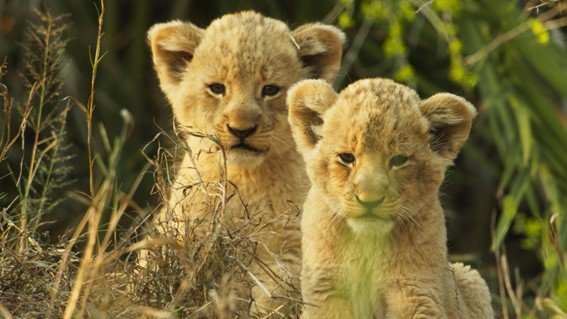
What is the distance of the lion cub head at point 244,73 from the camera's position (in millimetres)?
6195

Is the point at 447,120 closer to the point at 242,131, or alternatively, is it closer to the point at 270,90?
the point at 242,131

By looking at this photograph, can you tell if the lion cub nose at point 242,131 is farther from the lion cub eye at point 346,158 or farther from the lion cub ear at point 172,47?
the lion cub eye at point 346,158

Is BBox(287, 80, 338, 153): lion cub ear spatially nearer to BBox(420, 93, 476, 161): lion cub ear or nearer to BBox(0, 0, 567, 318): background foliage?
BBox(420, 93, 476, 161): lion cub ear

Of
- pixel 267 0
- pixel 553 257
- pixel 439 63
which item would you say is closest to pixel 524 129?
pixel 553 257

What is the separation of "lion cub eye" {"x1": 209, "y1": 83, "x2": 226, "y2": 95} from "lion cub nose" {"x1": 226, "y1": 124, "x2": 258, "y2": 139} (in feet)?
0.90

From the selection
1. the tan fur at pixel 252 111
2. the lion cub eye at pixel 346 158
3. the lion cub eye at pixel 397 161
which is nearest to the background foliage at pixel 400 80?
the tan fur at pixel 252 111

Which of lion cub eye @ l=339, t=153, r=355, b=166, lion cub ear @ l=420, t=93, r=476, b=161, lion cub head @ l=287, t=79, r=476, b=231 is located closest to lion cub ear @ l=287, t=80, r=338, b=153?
lion cub head @ l=287, t=79, r=476, b=231

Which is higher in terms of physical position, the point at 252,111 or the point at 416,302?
the point at 252,111

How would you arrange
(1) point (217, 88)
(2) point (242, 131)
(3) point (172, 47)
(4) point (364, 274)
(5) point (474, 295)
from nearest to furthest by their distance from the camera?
1. (4) point (364, 274)
2. (5) point (474, 295)
3. (2) point (242, 131)
4. (1) point (217, 88)
5. (3) point (172, 47)

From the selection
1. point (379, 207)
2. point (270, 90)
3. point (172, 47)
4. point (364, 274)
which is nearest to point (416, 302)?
point (364, 274)

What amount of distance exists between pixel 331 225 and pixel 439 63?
22.5 ft

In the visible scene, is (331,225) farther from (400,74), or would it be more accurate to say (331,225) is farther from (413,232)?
(400,74)

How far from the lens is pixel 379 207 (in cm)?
504

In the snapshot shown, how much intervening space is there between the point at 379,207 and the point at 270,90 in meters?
1.49
